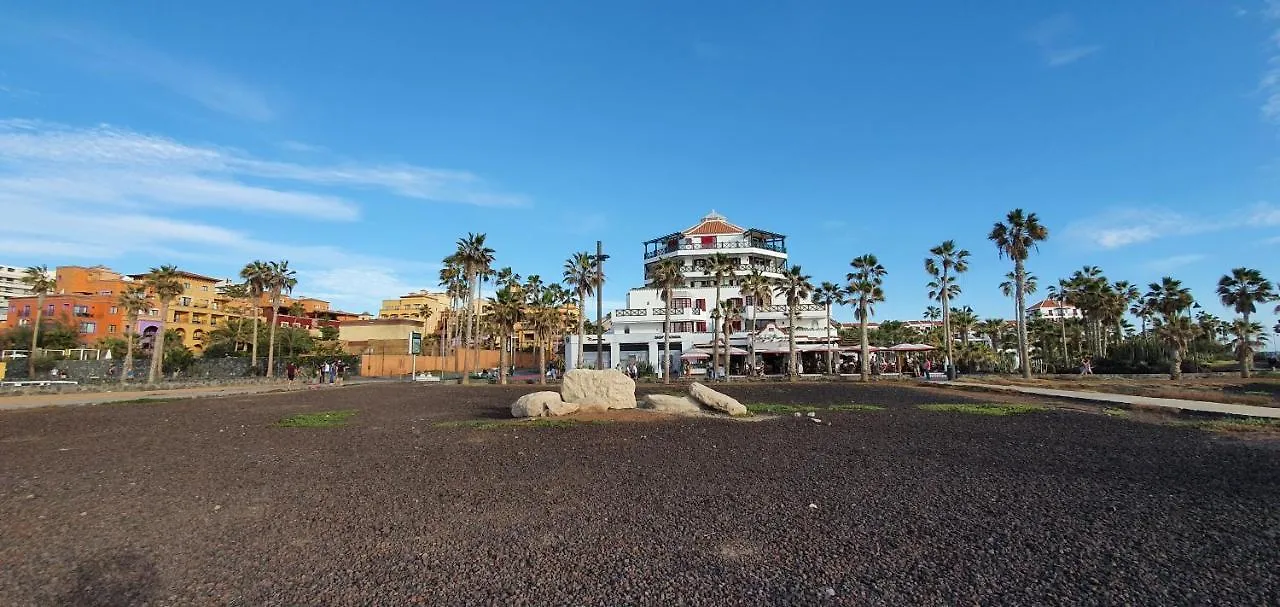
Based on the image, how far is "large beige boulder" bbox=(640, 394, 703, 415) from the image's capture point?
1986cm

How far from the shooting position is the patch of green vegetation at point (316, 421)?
1808 centimetres

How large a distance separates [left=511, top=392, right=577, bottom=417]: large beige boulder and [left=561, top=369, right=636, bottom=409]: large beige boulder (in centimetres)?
66

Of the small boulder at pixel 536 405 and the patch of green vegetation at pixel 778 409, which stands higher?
the small boulder at pixel 536 405

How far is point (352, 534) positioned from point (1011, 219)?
1980 inches

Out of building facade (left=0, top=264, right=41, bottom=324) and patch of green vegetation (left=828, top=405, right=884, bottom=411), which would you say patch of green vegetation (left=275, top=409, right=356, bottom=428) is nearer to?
patch of green vegetation (left=828, top=405, right=884, bottom=411)

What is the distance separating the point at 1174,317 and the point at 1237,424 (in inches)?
1586

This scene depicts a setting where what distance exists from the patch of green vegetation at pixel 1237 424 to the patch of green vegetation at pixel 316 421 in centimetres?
2247

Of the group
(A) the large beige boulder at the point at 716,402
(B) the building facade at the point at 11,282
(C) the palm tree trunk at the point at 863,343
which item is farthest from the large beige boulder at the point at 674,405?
(B) the building facade at the point at 11,282

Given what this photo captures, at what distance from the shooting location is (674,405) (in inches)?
790

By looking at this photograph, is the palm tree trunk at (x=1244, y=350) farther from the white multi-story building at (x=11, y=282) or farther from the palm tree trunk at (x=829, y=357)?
the white multi-story building at (x=11, y=282)

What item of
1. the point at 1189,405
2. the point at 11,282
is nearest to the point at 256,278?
the point at 1189,405

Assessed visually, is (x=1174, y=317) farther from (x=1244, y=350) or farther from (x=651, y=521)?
(x=651, y=521)

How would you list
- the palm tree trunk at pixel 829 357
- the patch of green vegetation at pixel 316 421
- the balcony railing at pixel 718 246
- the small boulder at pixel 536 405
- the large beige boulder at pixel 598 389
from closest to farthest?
the patch of green vegetation at pixel 316 421 < the small boulder at pixel 536 405 < the large beige boulder at pixel 598 389 < the palm tree trunk at pixel 829 357 < the balcony railing at pixel 718 246

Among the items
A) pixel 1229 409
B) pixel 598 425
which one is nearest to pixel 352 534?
pixel 598 425
